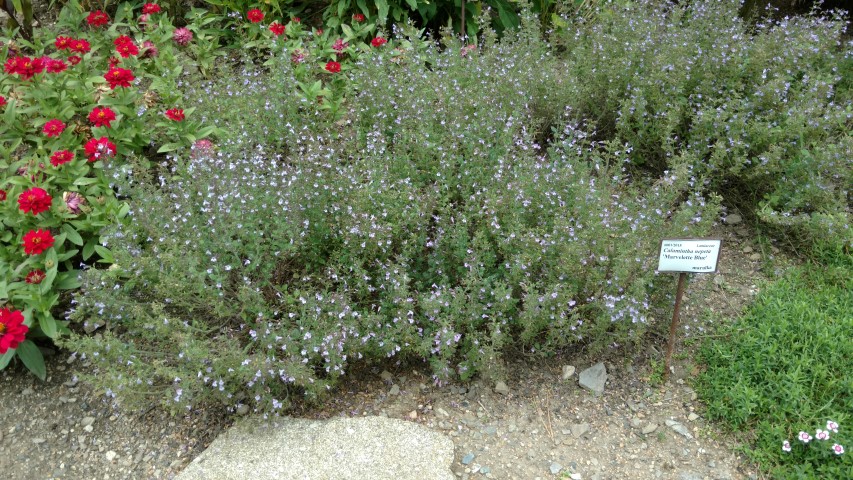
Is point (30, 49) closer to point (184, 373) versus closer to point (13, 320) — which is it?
point (13, 320)

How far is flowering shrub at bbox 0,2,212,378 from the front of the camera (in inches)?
127

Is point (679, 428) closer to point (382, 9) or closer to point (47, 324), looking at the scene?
point (47, 324)

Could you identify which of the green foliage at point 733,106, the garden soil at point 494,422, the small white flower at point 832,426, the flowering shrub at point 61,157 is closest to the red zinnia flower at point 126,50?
the flowering shrub at point 61,157

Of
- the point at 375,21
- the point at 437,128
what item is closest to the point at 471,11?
the point at 375,21

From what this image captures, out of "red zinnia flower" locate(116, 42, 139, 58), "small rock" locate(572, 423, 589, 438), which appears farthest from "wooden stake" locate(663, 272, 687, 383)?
"red zinnia flower" locate(116, 42, 139, 58)

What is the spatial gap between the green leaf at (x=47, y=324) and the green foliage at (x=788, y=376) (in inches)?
124

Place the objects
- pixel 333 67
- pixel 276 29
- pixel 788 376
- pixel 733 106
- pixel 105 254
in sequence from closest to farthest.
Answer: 1. pixel 788 376
2. pixel 105 254
3. pixel 733 106
4. pixel 333 67
5. pixel 276 29

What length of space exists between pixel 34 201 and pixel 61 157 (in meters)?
0.38

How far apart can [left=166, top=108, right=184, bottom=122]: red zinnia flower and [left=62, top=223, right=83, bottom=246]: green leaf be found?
33.9 inches

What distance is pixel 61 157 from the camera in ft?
11.5

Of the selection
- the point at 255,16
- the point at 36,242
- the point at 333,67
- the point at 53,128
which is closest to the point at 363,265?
the point at 36,242

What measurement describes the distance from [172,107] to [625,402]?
328cm

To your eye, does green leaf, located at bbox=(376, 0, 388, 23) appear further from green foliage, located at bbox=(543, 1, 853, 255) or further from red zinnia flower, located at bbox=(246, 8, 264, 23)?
green foliage, located at bbox=(543, 1, 853, 255)

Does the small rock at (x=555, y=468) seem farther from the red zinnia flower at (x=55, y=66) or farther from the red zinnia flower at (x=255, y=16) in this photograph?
the red zinnia flower at (x=255, y=16)
